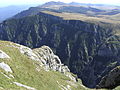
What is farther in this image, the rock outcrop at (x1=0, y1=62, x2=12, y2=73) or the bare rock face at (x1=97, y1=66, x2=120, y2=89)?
the bare rock face at (x1=97, y1=66, x2=120, y2=89)

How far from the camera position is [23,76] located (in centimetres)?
4722

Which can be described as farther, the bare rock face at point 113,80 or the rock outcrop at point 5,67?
the bare rock face at point 113,80

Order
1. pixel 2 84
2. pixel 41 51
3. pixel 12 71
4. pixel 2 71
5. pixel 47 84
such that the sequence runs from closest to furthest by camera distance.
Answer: pixel 2 84 < pixel 2 71 < pixel 12 71 < pixel 47 84 < pixel 41 51

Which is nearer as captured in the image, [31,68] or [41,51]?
[31,68]

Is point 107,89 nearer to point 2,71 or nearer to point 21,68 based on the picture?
point 21,68

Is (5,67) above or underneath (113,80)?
above

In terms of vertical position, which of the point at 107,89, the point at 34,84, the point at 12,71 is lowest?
the point at 107,89

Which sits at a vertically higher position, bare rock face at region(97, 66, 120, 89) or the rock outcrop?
the rock outcrop

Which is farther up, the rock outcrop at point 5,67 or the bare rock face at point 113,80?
the rock outcrop at point 5,67

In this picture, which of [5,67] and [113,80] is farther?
[113,80]

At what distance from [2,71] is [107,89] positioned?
4252 cm

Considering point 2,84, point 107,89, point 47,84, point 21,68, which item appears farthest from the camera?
point 107,89

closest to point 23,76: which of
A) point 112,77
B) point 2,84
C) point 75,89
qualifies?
point 2,84

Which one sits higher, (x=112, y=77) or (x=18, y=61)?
(x=18, y=61)
